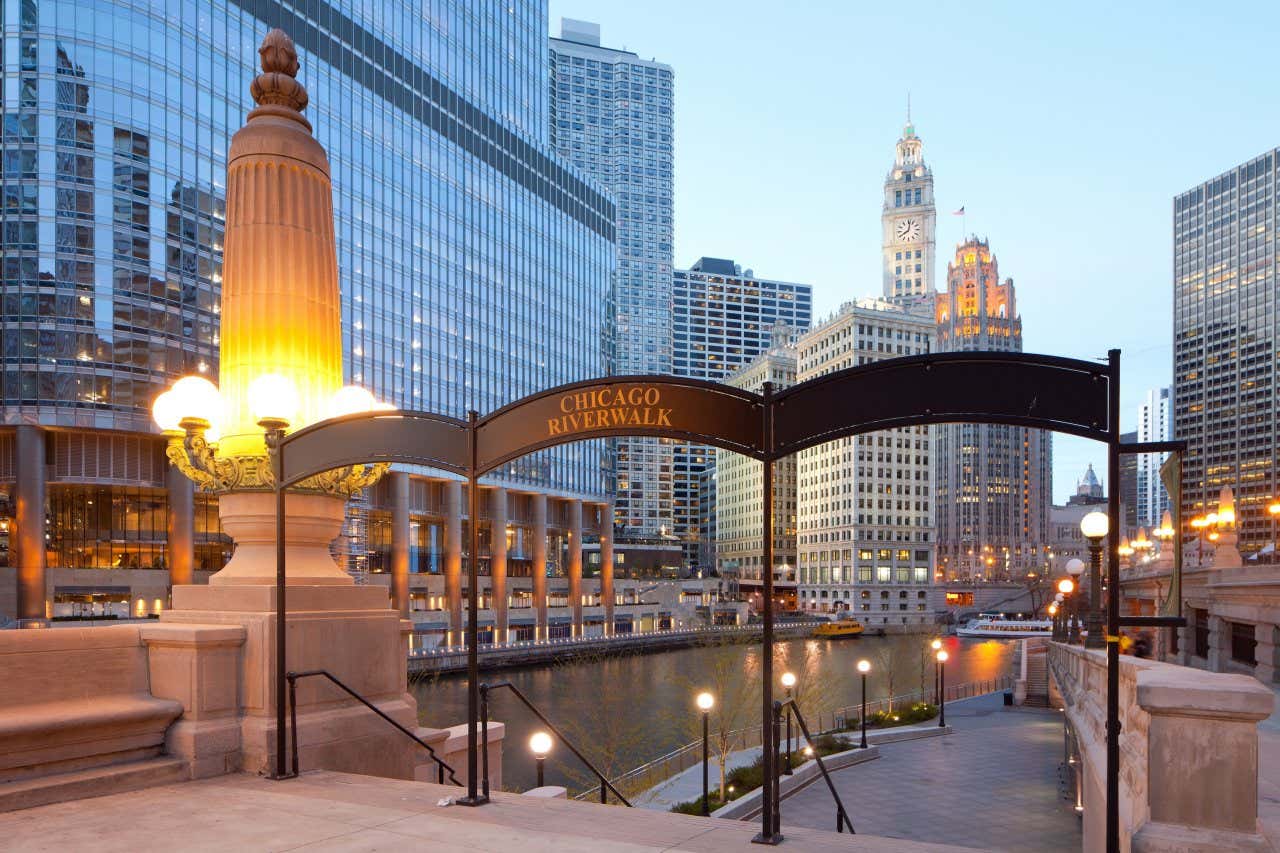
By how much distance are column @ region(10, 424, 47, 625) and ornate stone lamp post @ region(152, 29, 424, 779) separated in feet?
169

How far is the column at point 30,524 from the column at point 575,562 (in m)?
47.1

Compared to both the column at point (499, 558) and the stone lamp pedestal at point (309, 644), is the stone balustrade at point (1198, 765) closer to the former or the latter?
the stone lamp pedestal at point (309, 644)

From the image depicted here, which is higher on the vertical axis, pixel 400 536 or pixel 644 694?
pixel 400 536

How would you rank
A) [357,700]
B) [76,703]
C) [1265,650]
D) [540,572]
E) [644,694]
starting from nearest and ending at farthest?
[76,703] → [357,700] → [1265,650] → [644,694] → [540,572]

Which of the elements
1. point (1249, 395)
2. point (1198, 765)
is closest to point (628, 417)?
point (1198, 765)

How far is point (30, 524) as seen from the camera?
53.0 meters

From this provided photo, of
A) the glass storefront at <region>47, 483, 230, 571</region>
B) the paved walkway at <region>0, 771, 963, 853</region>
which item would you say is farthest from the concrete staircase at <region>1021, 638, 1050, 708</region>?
the glass storefront at <region>47, 483, 230, 571</region>

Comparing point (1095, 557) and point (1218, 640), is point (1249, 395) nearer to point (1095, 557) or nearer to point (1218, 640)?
point (1218, 640)

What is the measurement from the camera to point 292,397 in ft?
32.7

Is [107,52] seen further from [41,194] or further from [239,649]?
[239,649]

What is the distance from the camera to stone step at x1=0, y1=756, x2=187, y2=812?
772cm

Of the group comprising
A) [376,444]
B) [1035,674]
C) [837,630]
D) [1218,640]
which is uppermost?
[376,444]

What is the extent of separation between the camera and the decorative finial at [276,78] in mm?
11273

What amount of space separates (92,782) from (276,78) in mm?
8015
